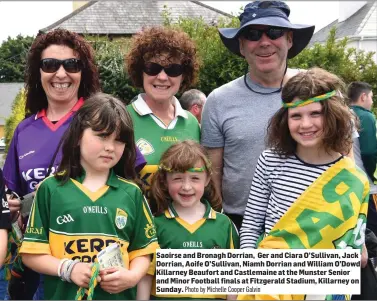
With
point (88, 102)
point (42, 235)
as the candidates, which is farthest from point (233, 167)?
point (42, 235)

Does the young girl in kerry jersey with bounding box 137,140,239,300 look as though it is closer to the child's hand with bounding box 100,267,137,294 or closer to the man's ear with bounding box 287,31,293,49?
the child's hand with bounding box 100,267,137,294

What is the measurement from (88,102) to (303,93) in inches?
43.7

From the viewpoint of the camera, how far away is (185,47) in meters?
3.71

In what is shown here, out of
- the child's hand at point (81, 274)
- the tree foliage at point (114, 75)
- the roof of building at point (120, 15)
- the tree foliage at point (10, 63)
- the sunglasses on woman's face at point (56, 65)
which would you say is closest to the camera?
the child's hand at point (81, 274)

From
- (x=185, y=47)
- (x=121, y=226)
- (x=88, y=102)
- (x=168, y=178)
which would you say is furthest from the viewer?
(x=185, y=47)

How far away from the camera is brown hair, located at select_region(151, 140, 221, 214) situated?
10.7 feet

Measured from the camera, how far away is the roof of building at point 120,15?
2355cm

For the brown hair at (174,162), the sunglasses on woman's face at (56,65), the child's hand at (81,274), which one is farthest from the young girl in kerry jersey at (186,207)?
the sunglasses on woman's face at (56,65)

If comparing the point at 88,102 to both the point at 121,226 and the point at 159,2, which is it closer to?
the point at 121,226

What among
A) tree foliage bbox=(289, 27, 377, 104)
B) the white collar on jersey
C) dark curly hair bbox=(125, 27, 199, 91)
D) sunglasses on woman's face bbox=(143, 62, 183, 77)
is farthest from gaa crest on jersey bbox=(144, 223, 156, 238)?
tree foliage bbox=(289, 27, 377, 104)

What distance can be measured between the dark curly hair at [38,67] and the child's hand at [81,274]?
120 centimetres

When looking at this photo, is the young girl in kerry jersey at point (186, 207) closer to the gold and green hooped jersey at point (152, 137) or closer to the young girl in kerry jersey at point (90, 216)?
the gold and green hooped jersey at point (152, 137)

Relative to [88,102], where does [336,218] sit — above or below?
below

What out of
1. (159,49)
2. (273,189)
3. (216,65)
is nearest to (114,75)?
(216,65)
